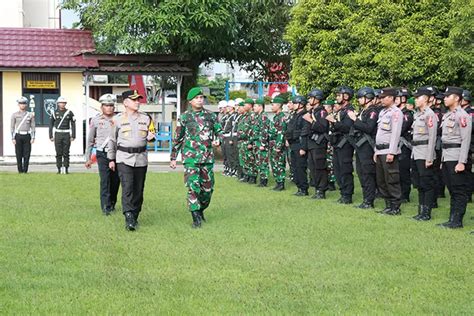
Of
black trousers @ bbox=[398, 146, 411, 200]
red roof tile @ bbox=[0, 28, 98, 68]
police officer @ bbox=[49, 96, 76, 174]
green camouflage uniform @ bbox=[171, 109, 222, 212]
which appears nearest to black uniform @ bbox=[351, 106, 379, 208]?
black trousers @ bbox=[398, 146, 411, 200]

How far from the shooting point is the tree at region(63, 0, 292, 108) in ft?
84.7

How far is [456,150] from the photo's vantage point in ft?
39.6

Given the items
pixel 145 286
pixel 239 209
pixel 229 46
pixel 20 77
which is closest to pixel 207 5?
pixel 229 46

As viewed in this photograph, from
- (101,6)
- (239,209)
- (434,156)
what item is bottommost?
(239,209)

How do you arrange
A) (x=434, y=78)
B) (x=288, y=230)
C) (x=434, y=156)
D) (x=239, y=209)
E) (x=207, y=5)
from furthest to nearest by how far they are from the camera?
(x=207, y=5) < (x=434, y=78) < (x=239, y=209) < (x=434, y=156) < (x=288, y=230)

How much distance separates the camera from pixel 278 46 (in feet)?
98.4

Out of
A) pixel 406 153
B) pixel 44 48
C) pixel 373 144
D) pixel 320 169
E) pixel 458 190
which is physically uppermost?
pixel 44 48

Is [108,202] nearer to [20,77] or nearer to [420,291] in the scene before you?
[420,291]

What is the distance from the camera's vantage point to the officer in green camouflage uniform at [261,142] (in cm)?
1862

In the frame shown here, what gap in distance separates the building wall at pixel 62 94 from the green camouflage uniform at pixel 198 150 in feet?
53.5

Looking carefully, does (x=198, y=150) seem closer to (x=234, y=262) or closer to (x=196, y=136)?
(x=196, y=136)

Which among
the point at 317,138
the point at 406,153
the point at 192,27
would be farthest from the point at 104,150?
the point at 192,27

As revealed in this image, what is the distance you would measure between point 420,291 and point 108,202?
23.0 ft

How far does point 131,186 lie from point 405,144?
5.75 metres
